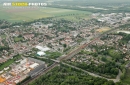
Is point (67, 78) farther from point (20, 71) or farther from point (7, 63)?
point (7, 63)

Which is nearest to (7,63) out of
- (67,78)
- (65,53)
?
(65,53)

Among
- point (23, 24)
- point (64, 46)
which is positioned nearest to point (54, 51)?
point (64, 46)

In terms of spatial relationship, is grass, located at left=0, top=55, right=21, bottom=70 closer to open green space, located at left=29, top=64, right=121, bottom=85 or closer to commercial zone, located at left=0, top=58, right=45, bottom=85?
commercial zone, located at left=0, top=58, right=45, bottom=85

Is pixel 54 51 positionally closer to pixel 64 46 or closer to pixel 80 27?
pixel 64 46

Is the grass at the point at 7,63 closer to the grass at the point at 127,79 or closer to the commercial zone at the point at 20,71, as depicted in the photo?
the commercial zone at the point at 20,71

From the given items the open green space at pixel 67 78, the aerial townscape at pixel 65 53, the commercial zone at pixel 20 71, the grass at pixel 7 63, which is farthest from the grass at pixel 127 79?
the grass at pixel 7 63

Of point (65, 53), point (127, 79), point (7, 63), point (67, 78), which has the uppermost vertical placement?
point (65, 53)

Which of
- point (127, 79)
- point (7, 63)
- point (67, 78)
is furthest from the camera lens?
point (7, 63)

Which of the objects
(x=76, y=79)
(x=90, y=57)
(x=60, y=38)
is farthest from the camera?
(x=60, y=38)
